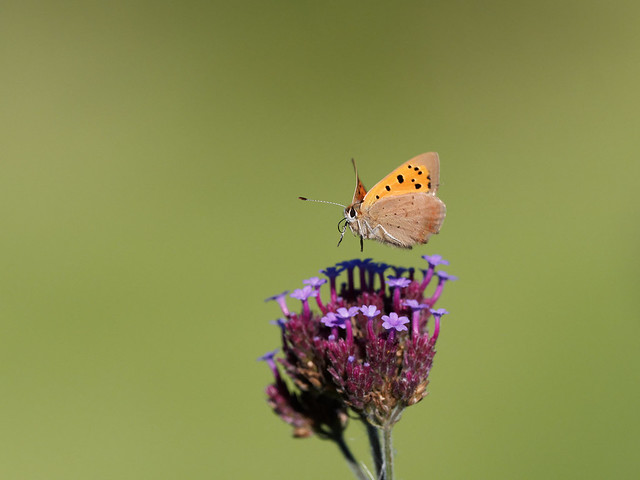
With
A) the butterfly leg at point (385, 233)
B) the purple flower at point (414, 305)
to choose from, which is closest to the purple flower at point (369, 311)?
the purple flower at point (414, 305)

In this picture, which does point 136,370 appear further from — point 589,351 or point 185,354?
point 589,351

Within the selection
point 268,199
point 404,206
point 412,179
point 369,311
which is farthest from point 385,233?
point 268,199

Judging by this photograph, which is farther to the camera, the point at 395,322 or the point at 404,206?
the point at 404,206

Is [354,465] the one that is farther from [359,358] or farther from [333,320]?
[333,320]

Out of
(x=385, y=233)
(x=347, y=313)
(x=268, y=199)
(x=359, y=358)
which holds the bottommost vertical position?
(x=359, y=358)

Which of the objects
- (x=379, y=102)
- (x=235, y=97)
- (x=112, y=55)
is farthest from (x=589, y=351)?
(x=112, y=55)

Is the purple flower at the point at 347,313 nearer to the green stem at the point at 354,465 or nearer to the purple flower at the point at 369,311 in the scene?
the purple flower at the point at 369,311
